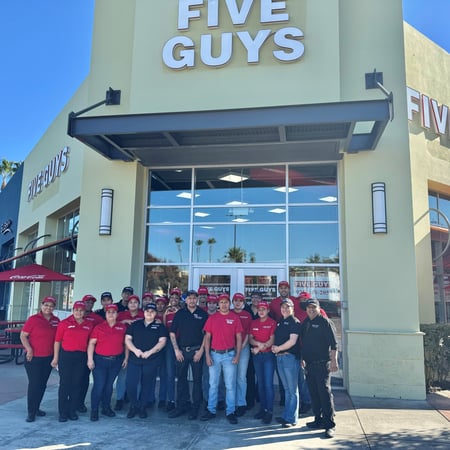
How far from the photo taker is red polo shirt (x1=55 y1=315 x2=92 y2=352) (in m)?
6.38

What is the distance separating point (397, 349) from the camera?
794 cm

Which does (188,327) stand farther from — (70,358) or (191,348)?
(70,358)

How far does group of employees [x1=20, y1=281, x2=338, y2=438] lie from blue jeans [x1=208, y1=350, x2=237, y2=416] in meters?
0.01

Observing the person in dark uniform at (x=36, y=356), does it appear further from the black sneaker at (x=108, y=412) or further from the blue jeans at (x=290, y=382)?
the blue jeans at (x=290, y=382)

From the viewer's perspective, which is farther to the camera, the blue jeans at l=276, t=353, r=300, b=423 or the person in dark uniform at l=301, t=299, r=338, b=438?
the blue jeans at l=276, t=353, r=300, b=423

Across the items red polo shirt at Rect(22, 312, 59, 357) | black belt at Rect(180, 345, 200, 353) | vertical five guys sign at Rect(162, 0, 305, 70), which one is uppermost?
vertical five guys sign at Rect(162, 0, 305, 70)

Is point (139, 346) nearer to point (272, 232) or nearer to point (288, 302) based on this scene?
point (288, 302)

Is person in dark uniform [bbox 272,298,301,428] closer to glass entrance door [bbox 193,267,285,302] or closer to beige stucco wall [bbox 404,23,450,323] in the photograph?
glass entrance door [bbox 193,267,285,302]

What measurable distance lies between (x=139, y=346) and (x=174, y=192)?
4616 millimetres

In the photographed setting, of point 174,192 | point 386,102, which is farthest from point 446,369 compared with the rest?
point 174,192

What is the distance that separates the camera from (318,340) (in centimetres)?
597

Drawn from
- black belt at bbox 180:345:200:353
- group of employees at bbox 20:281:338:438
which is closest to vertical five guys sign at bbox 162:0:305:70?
group of employees at bbox 20:281:338:438

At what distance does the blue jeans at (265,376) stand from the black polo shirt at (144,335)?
1.54 metres

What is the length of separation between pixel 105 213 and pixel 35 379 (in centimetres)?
404
